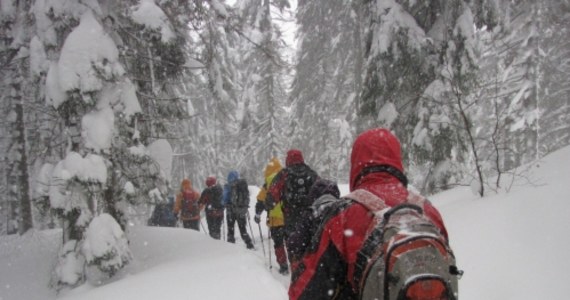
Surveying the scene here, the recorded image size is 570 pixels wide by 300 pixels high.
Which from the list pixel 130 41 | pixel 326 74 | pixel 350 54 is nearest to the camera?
pixel 130 41

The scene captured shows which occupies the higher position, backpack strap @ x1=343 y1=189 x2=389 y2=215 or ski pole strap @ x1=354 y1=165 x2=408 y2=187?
ski pole strap @ x1=354 y1=165 x2=408 y2=187

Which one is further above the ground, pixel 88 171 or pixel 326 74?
pixel 326 74

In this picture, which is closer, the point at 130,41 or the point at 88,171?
the point at 88,171

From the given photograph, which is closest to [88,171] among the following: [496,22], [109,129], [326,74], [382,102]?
[109,129]

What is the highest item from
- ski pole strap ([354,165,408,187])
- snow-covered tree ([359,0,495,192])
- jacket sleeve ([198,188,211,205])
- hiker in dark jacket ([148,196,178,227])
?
snow-covered tree ([359,0,495,192])

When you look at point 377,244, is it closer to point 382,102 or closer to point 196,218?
point 382,102

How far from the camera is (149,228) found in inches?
406

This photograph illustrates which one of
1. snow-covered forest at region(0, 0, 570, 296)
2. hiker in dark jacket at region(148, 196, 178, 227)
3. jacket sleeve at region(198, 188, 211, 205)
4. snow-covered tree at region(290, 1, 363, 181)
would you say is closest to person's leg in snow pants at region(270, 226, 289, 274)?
snow-covered forest at region(0, 0, 570, 296)

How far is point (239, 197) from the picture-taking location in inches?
430

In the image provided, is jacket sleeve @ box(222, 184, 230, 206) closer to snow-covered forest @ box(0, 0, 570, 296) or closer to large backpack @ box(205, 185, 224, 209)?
large backpack @ box(205, 185, 224, 209)

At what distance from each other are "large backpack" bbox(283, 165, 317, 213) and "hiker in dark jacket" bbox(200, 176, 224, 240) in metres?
6.07

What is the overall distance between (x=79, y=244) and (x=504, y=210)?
6.65 meters

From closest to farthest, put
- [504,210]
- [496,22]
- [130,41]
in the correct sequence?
1. [504,210]
2. [130,41]
3. [496,22]

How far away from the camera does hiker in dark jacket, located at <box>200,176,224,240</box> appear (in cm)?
1214
